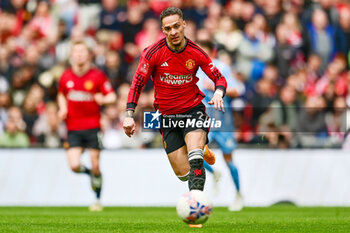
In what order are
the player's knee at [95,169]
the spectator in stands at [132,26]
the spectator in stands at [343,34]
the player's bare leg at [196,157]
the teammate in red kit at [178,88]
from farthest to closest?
the spectator in stands at [132,26] → the spectator in stands at [343,34] → the player's knee at [95,169] → the teammate in red kit at [178,88] → the player's bare leg at [196,157]

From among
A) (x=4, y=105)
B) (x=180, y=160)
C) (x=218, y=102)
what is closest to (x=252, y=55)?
(x=4, y=105)

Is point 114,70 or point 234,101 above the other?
point 114,70

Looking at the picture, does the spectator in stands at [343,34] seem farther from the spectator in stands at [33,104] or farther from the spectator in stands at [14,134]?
the spectator in stands at [14,134]

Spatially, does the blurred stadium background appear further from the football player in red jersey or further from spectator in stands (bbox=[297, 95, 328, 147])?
the football player in red jersey

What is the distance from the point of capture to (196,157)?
8898 millimetres

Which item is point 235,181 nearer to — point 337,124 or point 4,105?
point 337,124

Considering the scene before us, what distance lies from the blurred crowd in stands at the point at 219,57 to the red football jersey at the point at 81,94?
156 cm

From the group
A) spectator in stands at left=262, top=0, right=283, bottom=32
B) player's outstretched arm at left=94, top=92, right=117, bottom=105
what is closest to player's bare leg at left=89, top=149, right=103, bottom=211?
player's outstretched arm at left=94, top=92, right=117, bottom=105

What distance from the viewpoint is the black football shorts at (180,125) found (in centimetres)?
940

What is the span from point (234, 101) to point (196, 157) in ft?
23.3

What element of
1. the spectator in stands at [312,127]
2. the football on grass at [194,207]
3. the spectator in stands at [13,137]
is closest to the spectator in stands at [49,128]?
the spectator in stands at [13,137]

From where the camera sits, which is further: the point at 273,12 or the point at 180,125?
the point at 273,12

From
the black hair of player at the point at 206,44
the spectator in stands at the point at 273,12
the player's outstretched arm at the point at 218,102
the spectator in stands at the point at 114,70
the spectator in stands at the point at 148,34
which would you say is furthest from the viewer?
the spectator in stands at the point at 148,34

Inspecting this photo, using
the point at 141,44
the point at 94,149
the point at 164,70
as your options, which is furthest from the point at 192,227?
the point at 141,44
